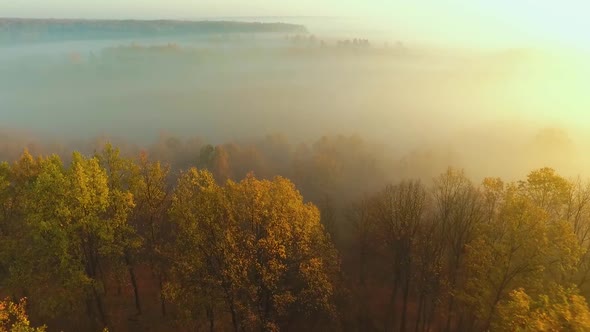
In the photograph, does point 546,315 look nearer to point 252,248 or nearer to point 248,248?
point 252,248

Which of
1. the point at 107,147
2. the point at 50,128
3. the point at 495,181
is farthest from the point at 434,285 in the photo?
the point at 50,128

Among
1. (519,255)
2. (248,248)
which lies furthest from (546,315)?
(248,248)

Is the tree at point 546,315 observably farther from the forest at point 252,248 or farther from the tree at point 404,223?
the tree at point 404,223

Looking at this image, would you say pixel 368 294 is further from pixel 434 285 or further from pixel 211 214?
pixel 211 214

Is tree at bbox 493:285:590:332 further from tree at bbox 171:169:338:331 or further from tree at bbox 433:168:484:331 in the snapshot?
tree at bbox 171:169:338:331

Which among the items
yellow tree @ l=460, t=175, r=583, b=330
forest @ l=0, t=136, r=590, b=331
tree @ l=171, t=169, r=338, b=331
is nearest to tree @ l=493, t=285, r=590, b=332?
forest @ l=0, t=136, r=590, b=331

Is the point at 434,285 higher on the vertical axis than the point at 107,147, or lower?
lower

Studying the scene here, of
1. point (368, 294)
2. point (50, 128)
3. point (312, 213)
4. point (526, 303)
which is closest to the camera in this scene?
point (526, 303)

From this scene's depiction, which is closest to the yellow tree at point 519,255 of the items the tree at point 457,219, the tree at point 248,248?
the tree at point 457,219
